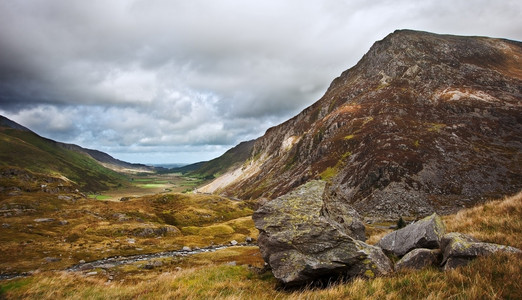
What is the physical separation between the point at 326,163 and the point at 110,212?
130m

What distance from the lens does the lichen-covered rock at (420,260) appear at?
557 inches

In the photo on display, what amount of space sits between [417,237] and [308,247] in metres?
7.15

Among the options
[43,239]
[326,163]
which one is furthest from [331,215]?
[326,163]

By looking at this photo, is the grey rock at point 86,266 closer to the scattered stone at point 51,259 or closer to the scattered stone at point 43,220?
the scattered stone at point 51,259

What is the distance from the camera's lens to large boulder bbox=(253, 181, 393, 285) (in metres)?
16.4

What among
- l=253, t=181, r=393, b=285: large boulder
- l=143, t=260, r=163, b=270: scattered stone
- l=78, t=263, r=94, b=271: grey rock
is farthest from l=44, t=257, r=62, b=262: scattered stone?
l=253, t=181, r=393, b=285: large boulder

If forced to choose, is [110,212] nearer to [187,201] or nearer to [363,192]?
[187,201]

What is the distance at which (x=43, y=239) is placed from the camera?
8706 centimetres

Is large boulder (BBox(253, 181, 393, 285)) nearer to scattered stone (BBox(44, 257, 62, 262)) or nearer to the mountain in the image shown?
scattered stone (BBox(44, 257, 62, 262))

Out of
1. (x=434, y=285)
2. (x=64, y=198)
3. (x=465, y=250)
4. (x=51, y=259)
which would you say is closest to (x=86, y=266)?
(x=51, y=259)

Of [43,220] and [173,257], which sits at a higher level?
[43,220]

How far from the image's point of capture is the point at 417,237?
57.8 ft

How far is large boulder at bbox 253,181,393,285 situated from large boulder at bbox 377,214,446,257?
2.35 meters

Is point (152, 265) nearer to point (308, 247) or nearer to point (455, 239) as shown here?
point (308, 247)
